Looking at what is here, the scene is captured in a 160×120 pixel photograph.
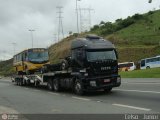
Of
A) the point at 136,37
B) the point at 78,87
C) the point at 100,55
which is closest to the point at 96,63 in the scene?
the point at 100,55

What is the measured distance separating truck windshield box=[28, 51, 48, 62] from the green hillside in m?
33.9

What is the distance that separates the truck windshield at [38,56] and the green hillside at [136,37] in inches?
1336

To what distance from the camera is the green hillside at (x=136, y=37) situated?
A: 86.8 meters

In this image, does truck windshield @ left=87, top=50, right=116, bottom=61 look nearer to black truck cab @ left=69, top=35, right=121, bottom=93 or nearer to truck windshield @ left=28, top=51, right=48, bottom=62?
black truck cab @ left=69, top=35, right=121, bottom=93

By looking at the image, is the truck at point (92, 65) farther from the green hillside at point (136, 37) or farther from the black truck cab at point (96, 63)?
the green hillside at point (136, 37)

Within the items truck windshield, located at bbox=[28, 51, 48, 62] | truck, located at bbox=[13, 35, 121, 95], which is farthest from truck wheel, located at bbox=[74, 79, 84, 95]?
truck windshield, located at bbox=[28, 51, 48, 62]

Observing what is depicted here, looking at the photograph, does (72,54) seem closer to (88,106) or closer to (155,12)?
(88,106)

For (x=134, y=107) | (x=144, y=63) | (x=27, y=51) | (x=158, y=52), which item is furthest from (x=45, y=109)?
(x=158, y=52)

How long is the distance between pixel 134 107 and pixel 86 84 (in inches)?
284

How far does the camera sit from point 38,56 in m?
39.2

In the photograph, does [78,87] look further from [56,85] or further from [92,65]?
[56,85]

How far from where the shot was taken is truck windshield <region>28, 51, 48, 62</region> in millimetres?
38953

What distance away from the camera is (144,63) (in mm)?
75625

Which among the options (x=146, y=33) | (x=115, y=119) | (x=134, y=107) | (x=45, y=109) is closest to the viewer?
(x=115, y=119)
